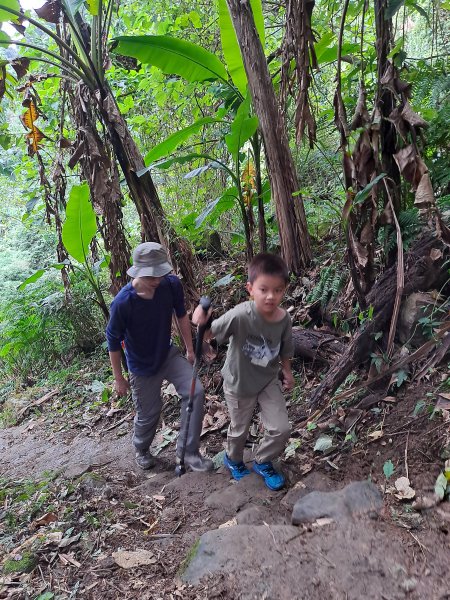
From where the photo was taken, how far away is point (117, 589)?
7.29 ft

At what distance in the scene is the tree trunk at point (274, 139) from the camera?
4121 mm

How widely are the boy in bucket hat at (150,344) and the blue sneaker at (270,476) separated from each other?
561 mm

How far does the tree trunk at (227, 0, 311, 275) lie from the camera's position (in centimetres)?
412

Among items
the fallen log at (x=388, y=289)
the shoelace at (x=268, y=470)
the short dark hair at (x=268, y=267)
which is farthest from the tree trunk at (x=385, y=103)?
the shoelace at (x=268, y=470)

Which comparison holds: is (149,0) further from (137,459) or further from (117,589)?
(117,589)

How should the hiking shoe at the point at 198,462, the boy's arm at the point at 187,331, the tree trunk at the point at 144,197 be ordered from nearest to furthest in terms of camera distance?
the hiking shoe at the point at 198,462
the boy's arm at the point at 187,331
the tree trunk at the point at 144,197

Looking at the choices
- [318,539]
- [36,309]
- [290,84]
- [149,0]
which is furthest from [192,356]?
[149,0]

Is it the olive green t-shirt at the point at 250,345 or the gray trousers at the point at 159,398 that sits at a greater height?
the olive green t-shirt at the point at 250,345

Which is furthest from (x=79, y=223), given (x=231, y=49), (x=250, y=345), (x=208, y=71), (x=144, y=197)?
(x=250, y=345)

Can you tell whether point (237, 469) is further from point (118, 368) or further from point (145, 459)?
point (118, 368)

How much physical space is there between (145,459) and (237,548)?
1926 mm

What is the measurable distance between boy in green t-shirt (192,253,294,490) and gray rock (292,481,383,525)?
566 mm

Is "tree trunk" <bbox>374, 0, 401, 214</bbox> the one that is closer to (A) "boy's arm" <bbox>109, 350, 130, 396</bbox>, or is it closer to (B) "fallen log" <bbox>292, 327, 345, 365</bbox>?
(B) "fallen log" <bbox>292, 327, 345, 365</bbox>

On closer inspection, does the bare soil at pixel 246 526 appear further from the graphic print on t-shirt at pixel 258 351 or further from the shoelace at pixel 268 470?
the graphic print on t-shirt at pixel 258 351
